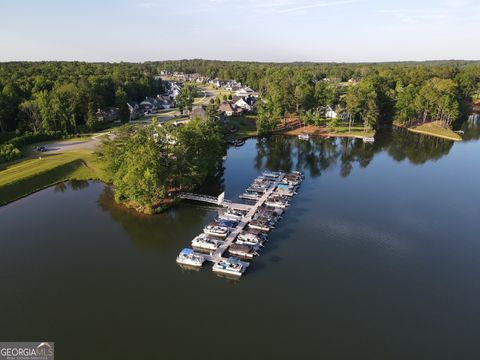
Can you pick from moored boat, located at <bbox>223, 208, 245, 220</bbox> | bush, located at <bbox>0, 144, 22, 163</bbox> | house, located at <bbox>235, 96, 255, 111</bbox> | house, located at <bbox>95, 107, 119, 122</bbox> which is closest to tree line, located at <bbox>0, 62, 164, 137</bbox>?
house, located at <bbox>95, 107, 119, 122</bbox>

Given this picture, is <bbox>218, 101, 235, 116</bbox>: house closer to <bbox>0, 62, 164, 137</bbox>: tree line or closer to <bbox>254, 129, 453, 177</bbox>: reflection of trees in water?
<bbox>254, 129, 453, 177</bbox>: reflection of trees in water

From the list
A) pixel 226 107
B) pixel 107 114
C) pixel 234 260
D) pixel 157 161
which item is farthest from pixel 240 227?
pixel 226 107

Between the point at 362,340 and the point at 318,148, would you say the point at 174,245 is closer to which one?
the point at 362,340

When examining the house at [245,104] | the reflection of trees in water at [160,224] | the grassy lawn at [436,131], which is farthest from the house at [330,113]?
the reflection of trees in water at [160,224]

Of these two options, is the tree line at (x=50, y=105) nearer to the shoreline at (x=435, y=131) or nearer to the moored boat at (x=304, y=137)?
the moored boat at (x=304, y=137)

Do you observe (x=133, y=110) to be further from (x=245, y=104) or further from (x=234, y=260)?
(x=234, y=260)

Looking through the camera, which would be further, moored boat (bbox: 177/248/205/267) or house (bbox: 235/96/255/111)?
house (bbox: 235/96/255/111)
